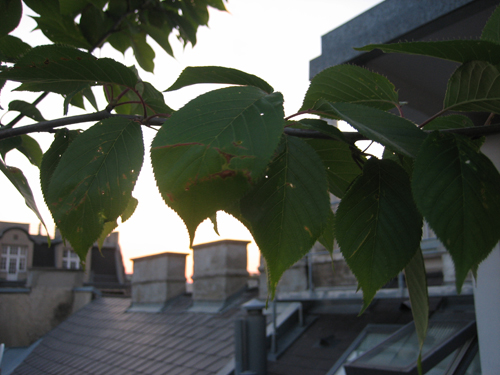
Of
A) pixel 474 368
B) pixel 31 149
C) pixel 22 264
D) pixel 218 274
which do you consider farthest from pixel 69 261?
pixel 31 149

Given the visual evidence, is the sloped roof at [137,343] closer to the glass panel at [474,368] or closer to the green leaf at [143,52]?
the glass panel at [474,368]

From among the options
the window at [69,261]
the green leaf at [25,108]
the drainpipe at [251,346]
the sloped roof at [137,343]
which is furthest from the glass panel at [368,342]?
the window at [69,261]

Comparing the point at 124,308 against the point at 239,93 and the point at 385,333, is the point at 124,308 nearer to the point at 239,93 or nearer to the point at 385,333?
the point at 385,333

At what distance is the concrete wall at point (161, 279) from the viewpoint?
27.8 feet

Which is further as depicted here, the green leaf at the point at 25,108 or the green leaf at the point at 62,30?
the green leaf at the point at 62,30

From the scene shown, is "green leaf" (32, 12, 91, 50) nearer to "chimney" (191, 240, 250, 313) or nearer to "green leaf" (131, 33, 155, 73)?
"green leaf" (131, 33, 155, 73)

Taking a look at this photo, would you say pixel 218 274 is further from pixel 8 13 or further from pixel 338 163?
pixel 338 163

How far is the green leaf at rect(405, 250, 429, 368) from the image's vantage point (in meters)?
0.26

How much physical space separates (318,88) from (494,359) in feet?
2.87

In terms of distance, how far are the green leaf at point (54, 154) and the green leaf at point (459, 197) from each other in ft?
0.98

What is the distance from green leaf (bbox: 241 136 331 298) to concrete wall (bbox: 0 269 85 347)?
423 inches

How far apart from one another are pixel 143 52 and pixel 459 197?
1019 mm

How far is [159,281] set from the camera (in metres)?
8.56

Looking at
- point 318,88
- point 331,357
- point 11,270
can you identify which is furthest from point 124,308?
point 318,88
